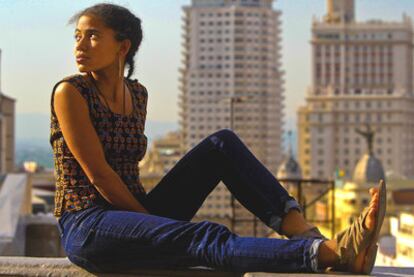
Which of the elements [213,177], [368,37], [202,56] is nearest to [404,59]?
[368,37]

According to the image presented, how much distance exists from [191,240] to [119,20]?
78 cm

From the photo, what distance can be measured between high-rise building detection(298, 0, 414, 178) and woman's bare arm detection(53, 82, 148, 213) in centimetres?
9573

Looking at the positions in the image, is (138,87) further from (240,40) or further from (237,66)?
(240,40)

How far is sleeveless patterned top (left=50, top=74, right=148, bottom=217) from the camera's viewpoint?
4.01 m

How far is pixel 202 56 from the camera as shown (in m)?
102

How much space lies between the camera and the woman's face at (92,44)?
13.5 feet

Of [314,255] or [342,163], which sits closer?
[314,255]

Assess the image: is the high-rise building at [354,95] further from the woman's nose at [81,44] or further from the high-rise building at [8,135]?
the woman's nose at [81,44]

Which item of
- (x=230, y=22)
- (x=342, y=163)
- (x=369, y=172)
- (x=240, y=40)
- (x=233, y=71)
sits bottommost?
(x=342, y=163)

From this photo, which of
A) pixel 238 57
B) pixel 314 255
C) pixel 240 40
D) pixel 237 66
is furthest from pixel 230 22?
pixel 314 255

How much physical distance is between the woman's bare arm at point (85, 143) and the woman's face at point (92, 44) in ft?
0.45

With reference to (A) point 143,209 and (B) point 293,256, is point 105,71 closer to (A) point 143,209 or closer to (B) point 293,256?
(A) point 143,209

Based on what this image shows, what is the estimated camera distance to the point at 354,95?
105 meters

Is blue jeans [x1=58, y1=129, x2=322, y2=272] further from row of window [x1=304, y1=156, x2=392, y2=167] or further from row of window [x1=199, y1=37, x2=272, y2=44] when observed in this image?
row of window [x1=304, y1=156, x2=392, y2=167]
